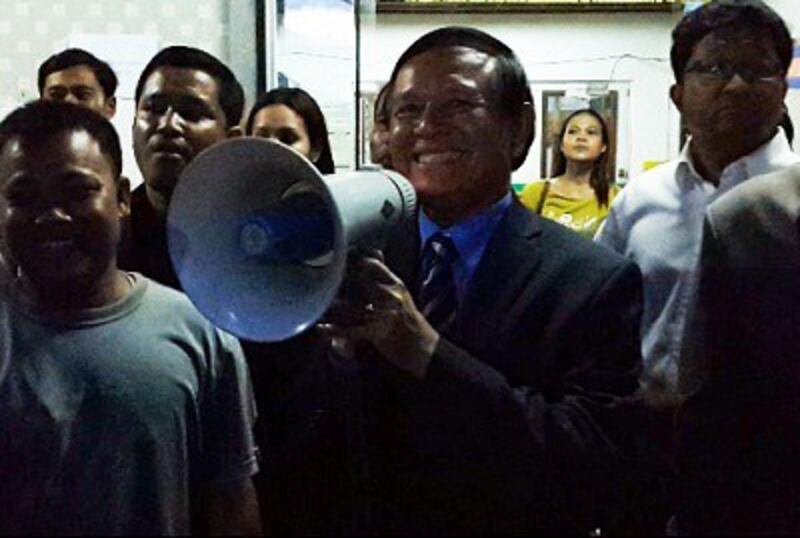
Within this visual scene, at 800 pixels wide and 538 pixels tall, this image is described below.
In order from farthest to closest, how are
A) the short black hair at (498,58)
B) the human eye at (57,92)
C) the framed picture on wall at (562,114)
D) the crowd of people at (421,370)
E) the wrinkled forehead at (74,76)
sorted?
the framed picture on wall at (562,114) → the wrinkled forehead at (74,76) → the human eye at (57,92) → the short black hair at (498,58) → the crowd of people at (421,370)

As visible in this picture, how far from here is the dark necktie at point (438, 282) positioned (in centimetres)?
127

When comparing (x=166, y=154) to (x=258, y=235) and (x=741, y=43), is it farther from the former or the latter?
(x=741, y=43)

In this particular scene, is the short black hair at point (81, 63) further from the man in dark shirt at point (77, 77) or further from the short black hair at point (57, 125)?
the short black hair at point (57, 125)

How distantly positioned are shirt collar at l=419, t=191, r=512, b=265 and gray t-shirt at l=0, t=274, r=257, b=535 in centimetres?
27

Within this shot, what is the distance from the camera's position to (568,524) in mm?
1199

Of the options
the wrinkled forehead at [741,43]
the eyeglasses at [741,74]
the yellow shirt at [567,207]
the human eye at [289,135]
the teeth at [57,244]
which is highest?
the wrinkled forehead at [741,43]

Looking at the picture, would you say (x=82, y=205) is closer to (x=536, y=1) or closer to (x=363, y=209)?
(x=363, y=209)

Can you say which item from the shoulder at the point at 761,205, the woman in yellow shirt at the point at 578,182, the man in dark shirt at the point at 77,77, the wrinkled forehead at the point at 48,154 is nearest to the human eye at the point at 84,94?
the man in dark shirt at the point at 77,77

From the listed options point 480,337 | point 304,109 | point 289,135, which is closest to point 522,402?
point 480,337

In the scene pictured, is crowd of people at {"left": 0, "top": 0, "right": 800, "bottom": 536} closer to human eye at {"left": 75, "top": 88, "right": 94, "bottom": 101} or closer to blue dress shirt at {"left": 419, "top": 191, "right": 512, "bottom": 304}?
blue dress shirt at {"left": 419, "top": 191, "right": 512, "bottom": 304}

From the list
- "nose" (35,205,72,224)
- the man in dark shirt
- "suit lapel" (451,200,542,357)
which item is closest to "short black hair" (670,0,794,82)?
"suit lapel" (451,200,542,357)

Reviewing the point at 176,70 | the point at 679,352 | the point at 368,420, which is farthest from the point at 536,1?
the point at 368,420

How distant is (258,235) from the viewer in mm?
1105

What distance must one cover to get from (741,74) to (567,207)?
1464 mm
